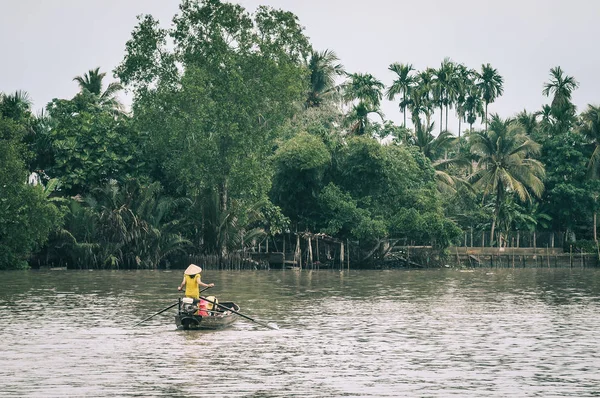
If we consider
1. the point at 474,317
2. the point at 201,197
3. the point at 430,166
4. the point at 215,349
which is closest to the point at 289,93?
the point at 201,197

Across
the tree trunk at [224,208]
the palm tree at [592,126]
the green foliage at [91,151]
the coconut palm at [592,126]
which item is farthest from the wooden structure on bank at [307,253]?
the coconut palm at [592,126]

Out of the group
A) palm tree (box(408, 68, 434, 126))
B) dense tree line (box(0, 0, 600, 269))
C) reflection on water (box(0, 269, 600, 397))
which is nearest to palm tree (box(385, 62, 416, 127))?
palm tree (box(408, 68, 434, 126))

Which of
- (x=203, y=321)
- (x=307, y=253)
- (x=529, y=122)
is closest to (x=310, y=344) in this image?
(x=203, y=321)

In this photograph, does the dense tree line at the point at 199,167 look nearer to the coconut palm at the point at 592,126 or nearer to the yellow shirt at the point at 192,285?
the coconut palm at the point at 592,126

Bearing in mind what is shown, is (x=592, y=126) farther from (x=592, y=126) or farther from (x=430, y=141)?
(x=430, y=141)

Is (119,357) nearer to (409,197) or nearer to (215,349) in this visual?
(215,349)

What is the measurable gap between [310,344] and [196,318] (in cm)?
→ 343

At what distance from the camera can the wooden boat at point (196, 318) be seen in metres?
23.2

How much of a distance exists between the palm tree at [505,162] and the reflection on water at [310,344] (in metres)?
29.1

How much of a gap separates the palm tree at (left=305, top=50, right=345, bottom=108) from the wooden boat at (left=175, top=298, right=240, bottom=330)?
59.1 m

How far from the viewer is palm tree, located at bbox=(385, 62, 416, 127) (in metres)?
89.7

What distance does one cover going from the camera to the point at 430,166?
65.3 meters

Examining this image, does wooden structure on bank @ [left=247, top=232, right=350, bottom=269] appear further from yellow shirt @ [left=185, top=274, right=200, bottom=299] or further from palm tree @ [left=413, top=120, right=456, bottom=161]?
yellow shirt @ [left=185, top=274, right=200, bottom=299]

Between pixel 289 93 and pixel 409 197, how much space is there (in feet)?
34.4
